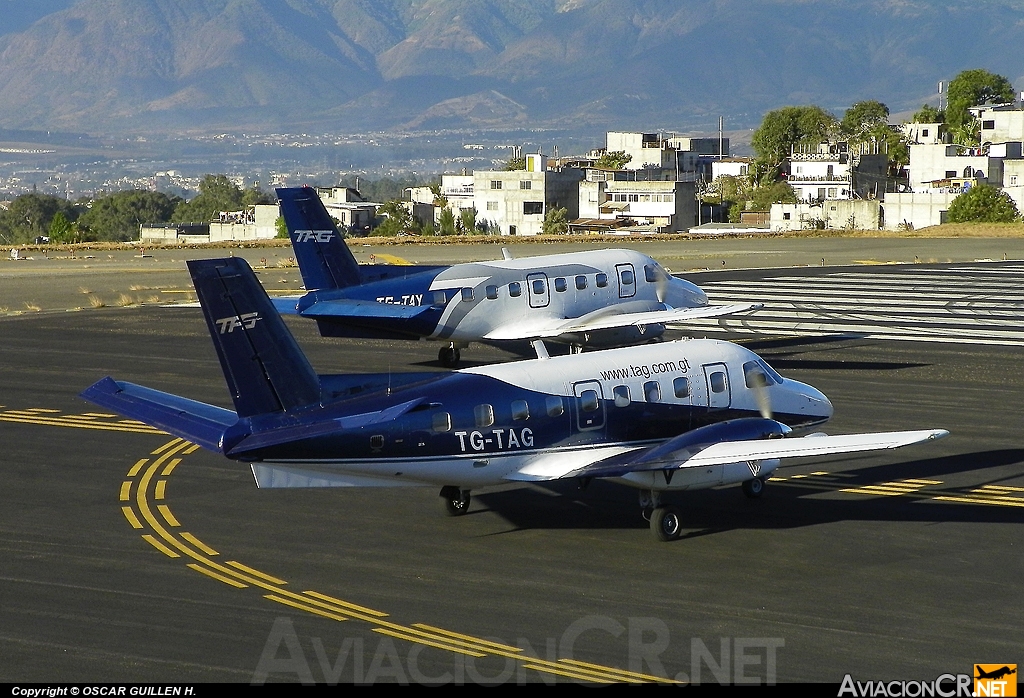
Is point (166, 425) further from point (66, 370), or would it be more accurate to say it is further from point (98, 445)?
point (66, 370)

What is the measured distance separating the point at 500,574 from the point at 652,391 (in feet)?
17.5

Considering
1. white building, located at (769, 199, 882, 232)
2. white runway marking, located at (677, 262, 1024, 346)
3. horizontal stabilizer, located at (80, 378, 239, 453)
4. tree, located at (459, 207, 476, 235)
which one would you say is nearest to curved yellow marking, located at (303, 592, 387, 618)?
horizontal stabilizer, located at (80, 378, 239, 453)

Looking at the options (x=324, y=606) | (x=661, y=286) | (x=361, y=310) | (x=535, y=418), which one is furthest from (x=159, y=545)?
(x=661, y=286)

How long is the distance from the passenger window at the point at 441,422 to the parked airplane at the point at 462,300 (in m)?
17.0

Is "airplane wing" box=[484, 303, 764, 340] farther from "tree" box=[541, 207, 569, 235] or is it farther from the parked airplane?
"tree" box=[541, 207, 569, 235]

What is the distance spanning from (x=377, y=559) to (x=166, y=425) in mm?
4153

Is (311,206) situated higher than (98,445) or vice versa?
(311,206)

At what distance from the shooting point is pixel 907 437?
21.8 metres

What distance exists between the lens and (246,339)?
21750 millimetres

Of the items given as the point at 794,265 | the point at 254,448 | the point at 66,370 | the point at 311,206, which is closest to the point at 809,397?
the point at 254,448

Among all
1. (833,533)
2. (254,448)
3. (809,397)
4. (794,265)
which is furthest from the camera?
(794,265)

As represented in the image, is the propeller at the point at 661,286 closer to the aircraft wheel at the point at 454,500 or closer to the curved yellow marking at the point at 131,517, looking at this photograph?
the aircraft wheel at the point at 454,500

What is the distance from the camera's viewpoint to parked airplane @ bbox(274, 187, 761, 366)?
131 feet

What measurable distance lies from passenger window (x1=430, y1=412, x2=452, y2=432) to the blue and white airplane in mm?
36
